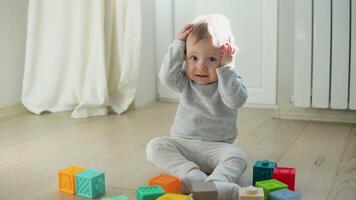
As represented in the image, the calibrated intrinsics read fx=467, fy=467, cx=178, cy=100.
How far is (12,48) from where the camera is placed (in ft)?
7.32

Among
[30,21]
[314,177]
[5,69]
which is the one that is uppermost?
[30,21]

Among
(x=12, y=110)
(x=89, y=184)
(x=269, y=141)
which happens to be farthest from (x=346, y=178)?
(x=12, y=110)

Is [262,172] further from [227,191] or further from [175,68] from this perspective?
[175,68]

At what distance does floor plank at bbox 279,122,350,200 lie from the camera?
1165 mm

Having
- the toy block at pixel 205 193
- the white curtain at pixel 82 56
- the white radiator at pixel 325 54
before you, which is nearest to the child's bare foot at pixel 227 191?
the toy block at pixel 205 193

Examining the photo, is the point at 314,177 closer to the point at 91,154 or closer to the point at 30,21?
the point at 91,154

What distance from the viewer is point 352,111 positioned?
6.22 ft

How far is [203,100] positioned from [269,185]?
332 millimetres

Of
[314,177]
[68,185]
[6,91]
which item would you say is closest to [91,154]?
[68,185]

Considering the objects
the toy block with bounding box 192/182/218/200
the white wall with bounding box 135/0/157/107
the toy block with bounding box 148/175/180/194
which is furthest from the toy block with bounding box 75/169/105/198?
the white wall with bounding box 135/0/157/107

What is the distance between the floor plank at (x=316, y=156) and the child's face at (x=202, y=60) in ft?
1.16

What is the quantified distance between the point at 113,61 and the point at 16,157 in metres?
0.83

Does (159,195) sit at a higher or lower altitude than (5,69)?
lower

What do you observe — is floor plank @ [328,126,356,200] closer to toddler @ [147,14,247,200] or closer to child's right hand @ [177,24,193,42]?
toddler @ [147,14,247,200]
